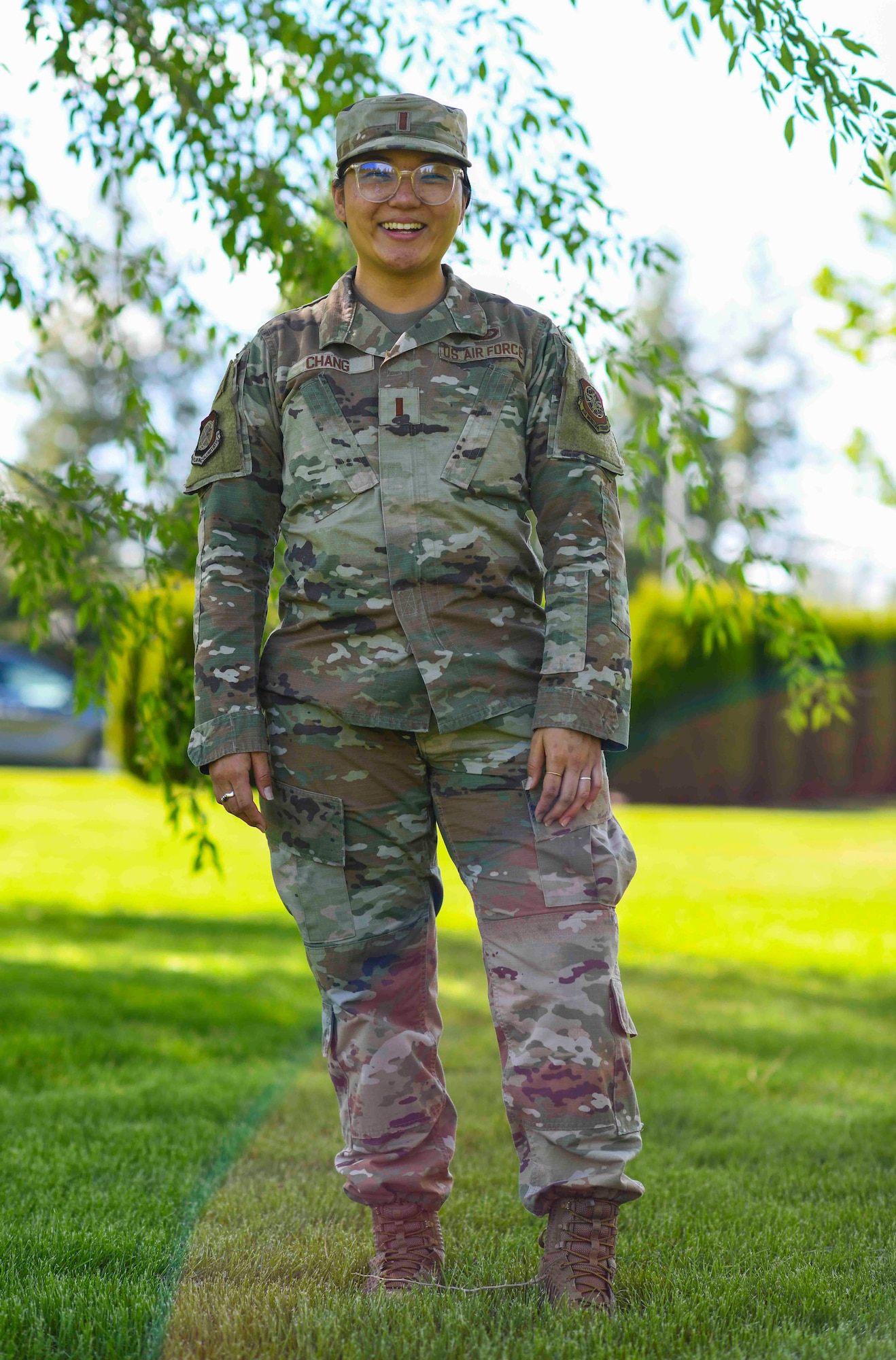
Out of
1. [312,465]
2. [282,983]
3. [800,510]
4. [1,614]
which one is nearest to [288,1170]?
[312,465]

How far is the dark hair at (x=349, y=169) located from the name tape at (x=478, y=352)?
306 millimetres

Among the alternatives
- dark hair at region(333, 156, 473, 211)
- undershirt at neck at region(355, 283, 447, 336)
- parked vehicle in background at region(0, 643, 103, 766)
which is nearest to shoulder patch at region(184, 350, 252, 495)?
undershirt at neck at region(355, 283, 447, 336)

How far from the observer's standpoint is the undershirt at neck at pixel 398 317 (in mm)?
2623

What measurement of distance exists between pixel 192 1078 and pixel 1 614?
102ft

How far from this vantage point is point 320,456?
256 centimetres

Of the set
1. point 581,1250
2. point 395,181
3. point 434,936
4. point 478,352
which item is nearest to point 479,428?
point 478,352

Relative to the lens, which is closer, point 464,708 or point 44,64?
point 464,708

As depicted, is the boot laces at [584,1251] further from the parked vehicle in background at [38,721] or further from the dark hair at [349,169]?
the parked vehicle in background at [38,721]

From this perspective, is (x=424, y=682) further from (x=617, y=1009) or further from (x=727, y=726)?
(x=727, y=726)

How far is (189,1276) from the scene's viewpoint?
2.63 meters

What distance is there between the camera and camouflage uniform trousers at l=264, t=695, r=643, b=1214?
2410 mm

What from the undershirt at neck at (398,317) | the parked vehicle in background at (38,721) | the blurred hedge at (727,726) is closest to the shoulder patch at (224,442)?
the undershirt at neck at (398,317)

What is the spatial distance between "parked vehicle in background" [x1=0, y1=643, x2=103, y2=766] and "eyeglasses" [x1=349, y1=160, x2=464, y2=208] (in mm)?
17168

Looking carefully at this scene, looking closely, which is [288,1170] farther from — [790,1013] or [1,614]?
[1,614]
